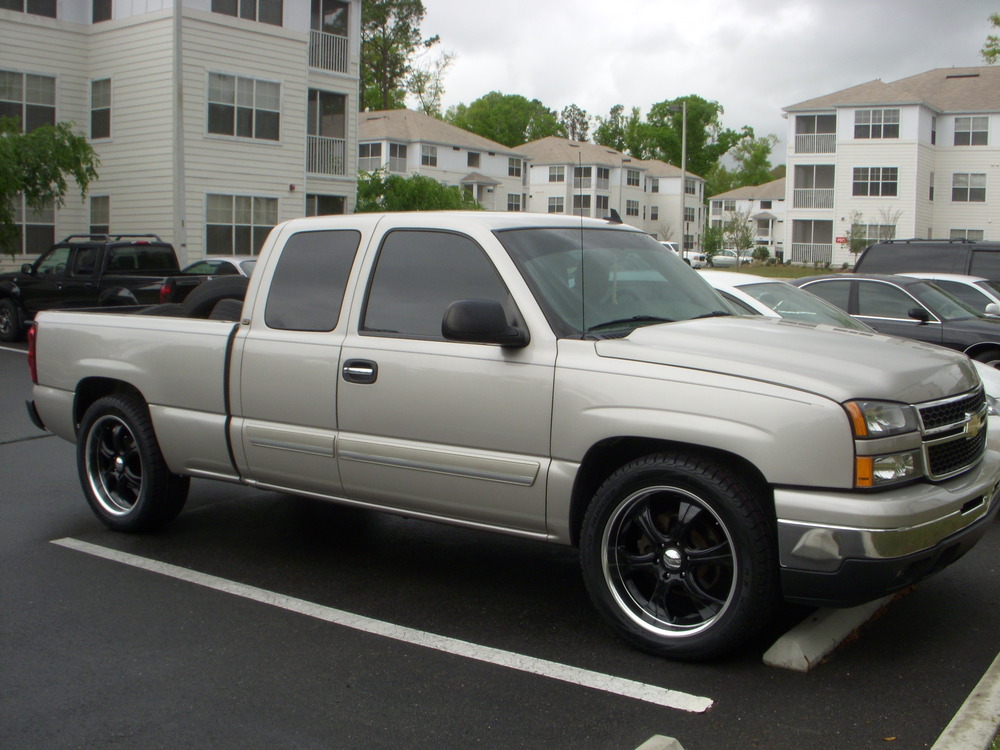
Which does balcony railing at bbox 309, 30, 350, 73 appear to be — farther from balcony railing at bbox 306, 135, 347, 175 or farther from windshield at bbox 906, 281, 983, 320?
windshield at bbox 906, 281, 983, 320

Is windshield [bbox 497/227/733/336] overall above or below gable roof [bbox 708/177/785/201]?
below

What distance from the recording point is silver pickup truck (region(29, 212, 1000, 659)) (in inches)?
158

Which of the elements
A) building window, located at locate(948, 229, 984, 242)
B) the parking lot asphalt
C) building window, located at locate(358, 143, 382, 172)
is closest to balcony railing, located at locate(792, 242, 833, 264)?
building window, located at locate(948, 229, 984, 242)

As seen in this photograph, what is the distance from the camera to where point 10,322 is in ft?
61.2

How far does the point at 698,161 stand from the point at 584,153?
39.0m

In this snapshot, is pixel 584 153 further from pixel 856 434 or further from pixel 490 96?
pixel 856 434

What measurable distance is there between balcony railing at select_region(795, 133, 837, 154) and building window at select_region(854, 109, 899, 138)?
197cm

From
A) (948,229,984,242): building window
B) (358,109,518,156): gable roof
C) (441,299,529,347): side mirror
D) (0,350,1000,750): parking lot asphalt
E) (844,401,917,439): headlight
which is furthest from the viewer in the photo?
(358,109,518,156): gable roof

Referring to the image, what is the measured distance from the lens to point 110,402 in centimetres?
633

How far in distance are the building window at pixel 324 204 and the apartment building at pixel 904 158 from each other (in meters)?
29.4

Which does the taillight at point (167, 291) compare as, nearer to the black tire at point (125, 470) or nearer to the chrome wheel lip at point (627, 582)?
the black tire at point (125, 470)

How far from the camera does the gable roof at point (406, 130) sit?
63344 millimetres

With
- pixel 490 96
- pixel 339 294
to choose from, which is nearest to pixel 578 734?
pixel 339 294

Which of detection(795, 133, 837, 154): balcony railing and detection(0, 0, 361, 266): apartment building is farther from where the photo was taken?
detection(795, 133, 837, 154): balcony railing
